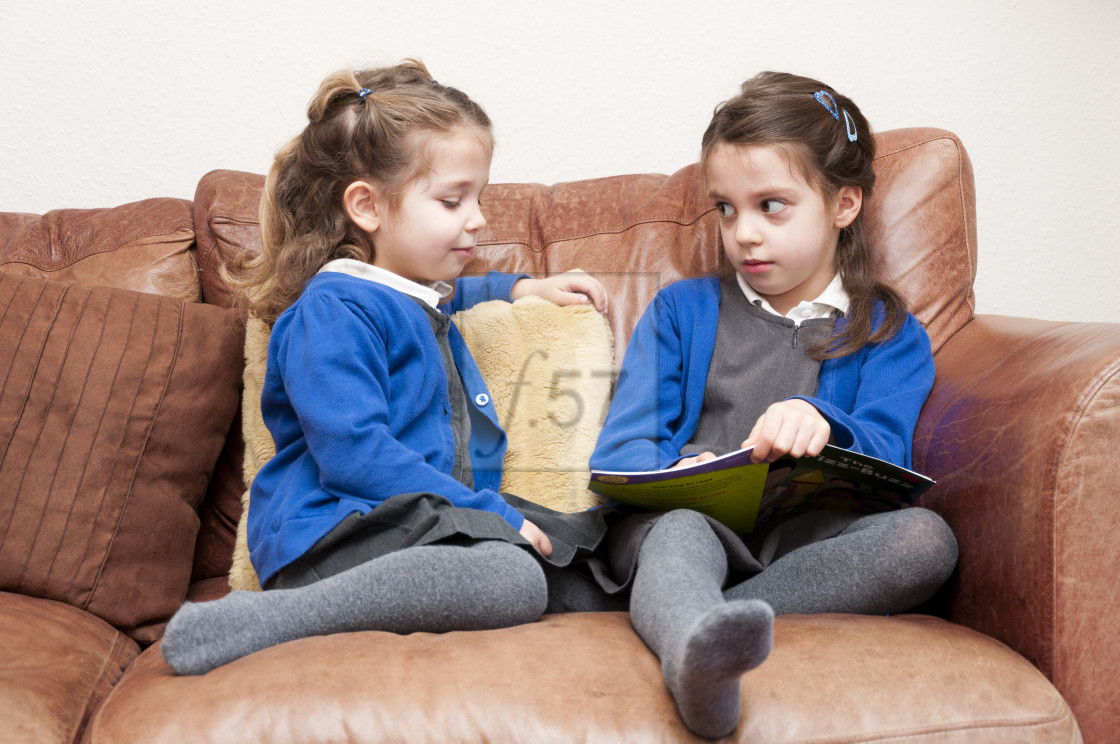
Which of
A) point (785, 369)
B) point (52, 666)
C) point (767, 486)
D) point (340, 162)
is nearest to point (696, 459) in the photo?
point (767, 486)

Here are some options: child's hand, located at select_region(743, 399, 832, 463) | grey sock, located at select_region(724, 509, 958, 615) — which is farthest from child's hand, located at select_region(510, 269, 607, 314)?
grey sock, located at select_region(724, 509, 958, 615)

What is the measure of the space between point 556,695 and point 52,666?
0.59 meters

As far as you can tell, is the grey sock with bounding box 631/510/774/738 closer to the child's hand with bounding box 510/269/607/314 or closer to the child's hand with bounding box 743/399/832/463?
the child's hand with bounding box 743/399/832/463

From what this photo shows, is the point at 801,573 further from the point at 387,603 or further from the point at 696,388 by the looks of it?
the point at 387,603

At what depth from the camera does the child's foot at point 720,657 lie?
2.37 feet

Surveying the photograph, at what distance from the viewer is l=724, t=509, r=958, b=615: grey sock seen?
1.01 m

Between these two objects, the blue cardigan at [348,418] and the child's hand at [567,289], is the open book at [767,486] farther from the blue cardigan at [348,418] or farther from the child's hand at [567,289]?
the child's hand at [567,289]

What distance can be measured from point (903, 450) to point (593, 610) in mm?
479

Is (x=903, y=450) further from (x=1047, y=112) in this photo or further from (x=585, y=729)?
(x=1047, y=112)

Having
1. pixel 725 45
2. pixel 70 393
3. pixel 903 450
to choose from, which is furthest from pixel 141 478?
pixel 725 45

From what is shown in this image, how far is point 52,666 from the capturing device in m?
0.97

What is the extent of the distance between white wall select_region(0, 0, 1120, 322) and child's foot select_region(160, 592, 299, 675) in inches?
46.0

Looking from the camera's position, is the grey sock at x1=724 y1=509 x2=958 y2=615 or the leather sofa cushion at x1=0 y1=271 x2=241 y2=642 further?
the leather sofa cushion at x1=0 y1=271 x2=241 y2=642

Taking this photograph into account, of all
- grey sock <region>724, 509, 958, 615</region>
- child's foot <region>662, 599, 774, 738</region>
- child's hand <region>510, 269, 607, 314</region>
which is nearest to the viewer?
child's foot <region>662, 599, 774, 738</region>
